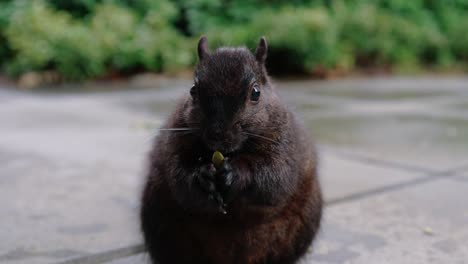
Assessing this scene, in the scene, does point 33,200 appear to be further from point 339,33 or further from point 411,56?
point 411,56

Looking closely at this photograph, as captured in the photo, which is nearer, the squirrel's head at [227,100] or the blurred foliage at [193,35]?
the squirrel's head at [227,100]

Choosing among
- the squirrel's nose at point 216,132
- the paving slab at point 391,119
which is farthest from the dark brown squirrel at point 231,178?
the paving slab at point 391,119

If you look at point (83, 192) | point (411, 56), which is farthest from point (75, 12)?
point (83, 192)

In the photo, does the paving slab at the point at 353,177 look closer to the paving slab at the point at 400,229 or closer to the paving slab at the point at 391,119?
the paving slab at the point at 400,229

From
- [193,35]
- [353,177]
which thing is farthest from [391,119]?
[193,35]

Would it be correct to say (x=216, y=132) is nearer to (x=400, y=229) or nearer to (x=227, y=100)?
(x=227, y=100)

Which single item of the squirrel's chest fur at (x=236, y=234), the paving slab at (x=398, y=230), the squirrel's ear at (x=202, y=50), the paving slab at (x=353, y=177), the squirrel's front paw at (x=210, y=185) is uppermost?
the squirrel's ear at (x=202, y=50)
